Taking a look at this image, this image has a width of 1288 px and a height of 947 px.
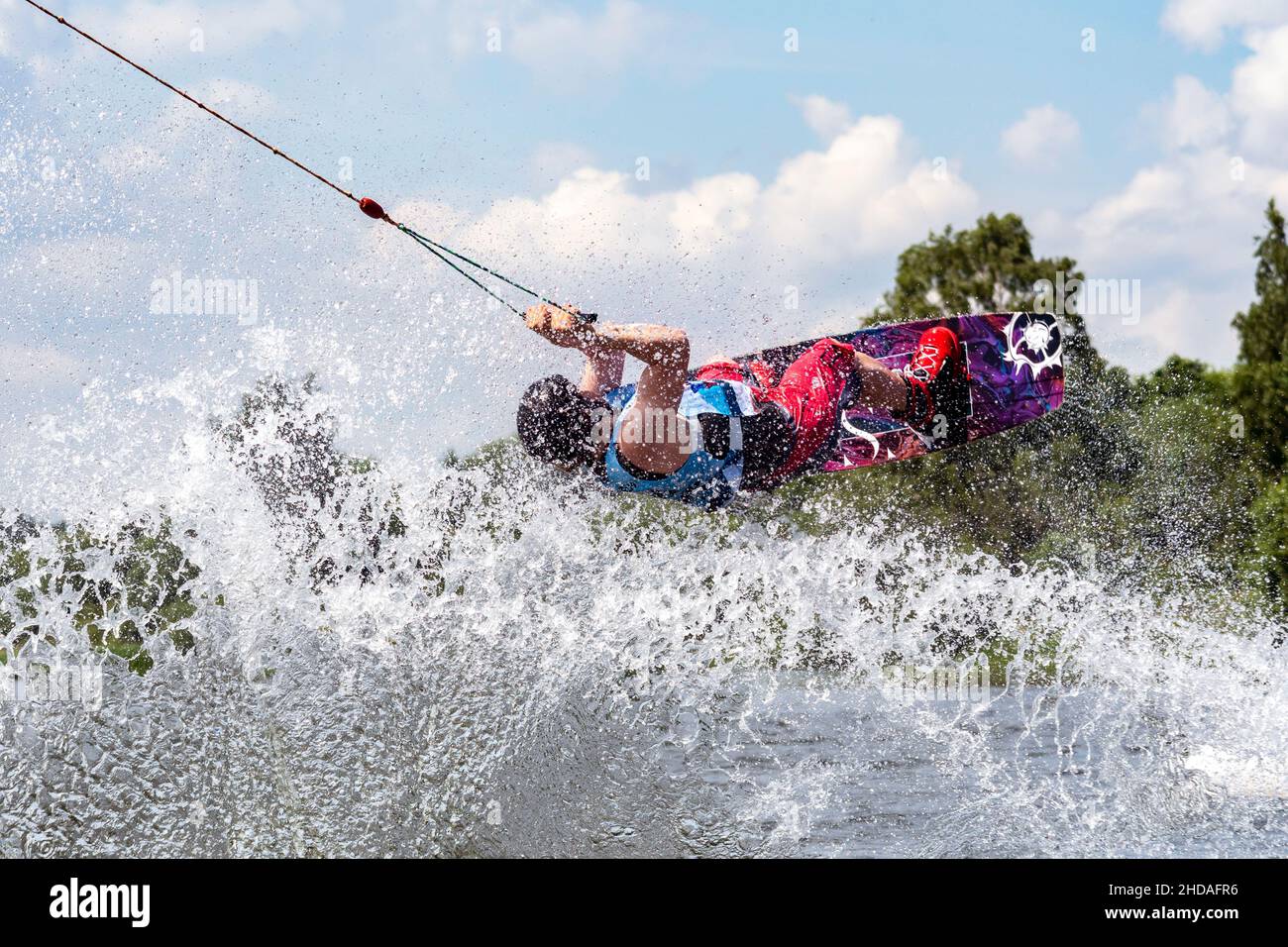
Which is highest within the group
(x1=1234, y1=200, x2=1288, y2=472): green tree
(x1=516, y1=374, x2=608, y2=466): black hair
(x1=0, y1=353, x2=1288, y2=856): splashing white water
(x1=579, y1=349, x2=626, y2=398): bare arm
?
(x1=1234, y1=200, x2=1288, y2=472): green tree

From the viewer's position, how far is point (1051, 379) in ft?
29.9

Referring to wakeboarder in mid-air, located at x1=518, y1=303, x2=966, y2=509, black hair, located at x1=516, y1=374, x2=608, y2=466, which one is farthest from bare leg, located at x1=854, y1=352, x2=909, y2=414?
black hair, located at x1=516, y1=374, x2=608, y2=466

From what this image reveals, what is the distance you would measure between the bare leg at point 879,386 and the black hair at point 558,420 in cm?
178

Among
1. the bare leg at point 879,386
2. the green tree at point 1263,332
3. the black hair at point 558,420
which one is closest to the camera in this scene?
the black hair at point 558,420

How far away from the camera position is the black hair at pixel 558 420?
6617mm

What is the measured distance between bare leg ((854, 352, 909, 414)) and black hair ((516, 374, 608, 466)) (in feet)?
5.85

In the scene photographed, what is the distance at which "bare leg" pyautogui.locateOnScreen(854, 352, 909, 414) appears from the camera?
7.68m

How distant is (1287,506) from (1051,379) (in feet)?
28.8

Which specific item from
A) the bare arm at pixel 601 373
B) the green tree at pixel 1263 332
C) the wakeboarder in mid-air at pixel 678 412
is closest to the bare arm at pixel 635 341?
the wakeboarder in mid-air at pixel 678 412

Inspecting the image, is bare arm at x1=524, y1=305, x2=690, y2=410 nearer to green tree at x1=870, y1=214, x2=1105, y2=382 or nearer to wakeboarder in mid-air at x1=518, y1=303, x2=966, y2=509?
wakeboarder in mid-air at x1=518, y1=303, x2=966, y2=509

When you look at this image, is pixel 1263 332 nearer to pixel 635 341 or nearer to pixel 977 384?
pixel 977 384

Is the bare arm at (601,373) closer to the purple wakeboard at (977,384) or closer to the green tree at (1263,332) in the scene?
the purple wakeboard at (977,384)

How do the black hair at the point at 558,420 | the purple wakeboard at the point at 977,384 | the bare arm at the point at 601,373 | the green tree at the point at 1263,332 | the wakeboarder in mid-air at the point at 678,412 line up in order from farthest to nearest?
the green tree at the point at 1263,332, the purple wakeboard at the point at 977,384, the bare arm at the point at 601,373, the black hair at the point at 558,420, the wakeboarder in mid-air at the point at 678,412
